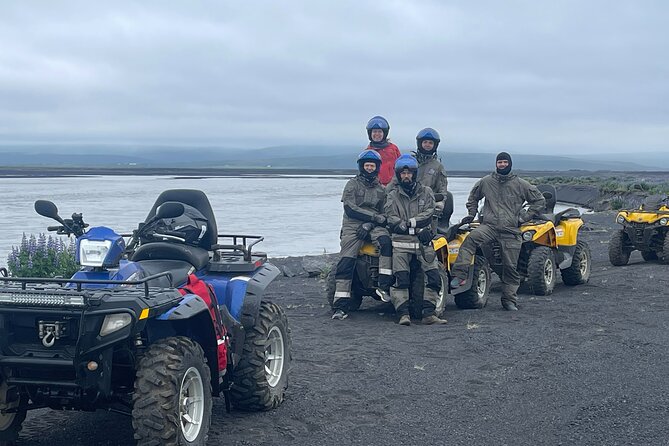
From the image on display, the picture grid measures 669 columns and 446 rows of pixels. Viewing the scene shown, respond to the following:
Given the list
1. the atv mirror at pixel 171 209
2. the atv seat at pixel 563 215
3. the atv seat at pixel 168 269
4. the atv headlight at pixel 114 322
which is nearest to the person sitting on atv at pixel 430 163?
the atv seat at pixel 563 215

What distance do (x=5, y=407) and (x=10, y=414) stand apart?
16 cm

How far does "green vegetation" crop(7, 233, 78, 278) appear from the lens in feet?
36.7

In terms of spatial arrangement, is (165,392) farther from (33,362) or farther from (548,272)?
(548,272)

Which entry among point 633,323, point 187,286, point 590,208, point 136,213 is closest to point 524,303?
point 633,323

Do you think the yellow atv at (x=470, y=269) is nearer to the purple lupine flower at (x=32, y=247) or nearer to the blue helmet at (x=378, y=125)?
the blue helmet at (x=378, y=125)

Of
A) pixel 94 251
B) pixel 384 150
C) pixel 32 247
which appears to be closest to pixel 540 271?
pixel 384 150

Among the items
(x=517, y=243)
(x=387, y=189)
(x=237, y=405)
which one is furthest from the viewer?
(x=517, y=243)

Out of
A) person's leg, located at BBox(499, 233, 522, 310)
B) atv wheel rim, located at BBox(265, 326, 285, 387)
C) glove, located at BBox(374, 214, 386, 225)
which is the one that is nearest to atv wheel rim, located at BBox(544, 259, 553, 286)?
person's leg, located at BBox(499, 233, 522, 310)

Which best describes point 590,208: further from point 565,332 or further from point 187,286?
point 187,286

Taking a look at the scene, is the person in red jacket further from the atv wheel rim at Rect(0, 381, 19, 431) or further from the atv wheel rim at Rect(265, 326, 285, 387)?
the atv wheel rim at Rect(0, 381, 19, 431)

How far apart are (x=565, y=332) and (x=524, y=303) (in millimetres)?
2511

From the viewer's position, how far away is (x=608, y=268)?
16.6m

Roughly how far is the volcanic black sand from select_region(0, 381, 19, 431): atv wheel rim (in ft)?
1.31

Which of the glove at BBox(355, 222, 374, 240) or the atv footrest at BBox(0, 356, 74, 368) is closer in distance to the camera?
the atv footrest at BBox(0, 356, 74, 368)
